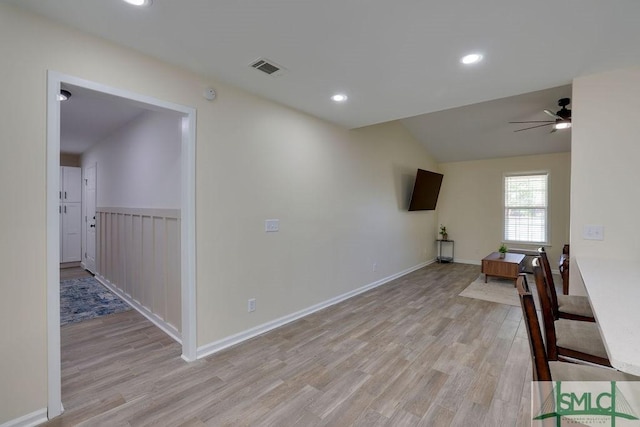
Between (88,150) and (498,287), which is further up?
(88,150)

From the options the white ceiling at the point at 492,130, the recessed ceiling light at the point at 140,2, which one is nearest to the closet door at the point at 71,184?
the recessed ceiling light at the point at 140,2

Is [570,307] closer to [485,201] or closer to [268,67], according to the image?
[268,67]

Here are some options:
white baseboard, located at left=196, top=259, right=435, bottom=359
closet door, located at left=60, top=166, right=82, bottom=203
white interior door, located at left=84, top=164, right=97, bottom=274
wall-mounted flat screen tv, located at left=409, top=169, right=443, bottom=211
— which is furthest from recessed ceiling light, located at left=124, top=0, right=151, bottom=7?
closet door, located at left=60, top=166, right=82, bottom=203

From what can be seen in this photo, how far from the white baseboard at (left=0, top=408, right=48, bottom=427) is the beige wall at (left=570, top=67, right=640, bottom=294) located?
409 cm

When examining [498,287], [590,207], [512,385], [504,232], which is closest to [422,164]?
[504,232]

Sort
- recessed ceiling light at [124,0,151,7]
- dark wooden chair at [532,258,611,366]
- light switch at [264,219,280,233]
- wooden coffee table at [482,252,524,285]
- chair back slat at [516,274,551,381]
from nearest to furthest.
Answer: chair back slat at [516,274,551,381]
dark wooden chair at [532,258,611,366]
recessed ceiling light at [124,0,151,7]
light switch at [264,219,280,233]
wooden coffee table at [482,252,524,285]

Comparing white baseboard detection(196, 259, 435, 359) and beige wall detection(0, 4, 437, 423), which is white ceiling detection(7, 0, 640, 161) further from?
white baseboard detection(196, 259, 435, 359)

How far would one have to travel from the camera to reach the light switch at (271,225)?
309cm

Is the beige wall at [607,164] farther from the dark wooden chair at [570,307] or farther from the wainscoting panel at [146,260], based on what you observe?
the wainscoting panel at [146,260]

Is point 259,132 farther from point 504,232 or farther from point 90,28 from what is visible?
point 504,232

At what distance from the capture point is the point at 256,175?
2.97 meters

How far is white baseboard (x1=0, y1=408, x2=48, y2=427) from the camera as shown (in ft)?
5.46

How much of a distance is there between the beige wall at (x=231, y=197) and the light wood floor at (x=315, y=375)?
1.21 feet

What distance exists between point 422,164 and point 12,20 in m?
6.34
